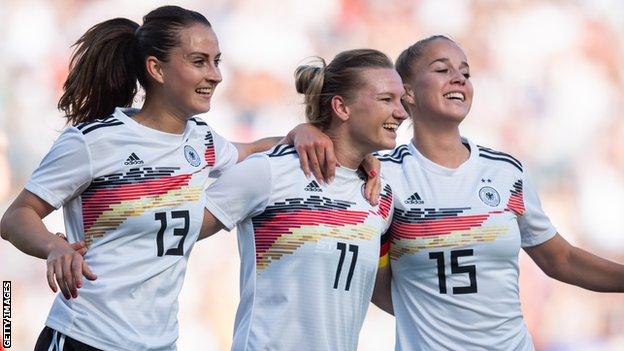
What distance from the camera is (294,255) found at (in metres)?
3.27

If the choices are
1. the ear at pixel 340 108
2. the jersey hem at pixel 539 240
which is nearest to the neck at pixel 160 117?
the ear at pixel 340 108

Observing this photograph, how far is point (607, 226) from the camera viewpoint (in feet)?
27.0

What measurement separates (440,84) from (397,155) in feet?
0.98

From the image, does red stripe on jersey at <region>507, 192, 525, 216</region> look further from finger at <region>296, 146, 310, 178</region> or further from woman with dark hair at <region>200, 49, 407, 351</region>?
finger at <region>296, 146, 310, 178</region>

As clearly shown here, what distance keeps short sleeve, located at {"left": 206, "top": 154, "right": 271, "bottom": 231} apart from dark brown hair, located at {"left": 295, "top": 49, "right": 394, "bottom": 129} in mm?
347

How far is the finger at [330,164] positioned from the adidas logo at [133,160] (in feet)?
1.89

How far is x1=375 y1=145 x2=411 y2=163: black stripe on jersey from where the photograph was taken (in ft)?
12.5

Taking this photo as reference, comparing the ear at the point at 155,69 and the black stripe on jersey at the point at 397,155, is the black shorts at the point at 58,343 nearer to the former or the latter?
the ear at the point at 155,69

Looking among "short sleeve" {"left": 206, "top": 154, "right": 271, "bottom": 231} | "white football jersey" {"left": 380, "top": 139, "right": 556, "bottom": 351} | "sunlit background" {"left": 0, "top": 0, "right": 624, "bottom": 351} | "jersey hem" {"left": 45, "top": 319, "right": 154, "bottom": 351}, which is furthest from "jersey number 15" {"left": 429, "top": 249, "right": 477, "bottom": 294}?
"sunlit background" {"left": 0, "top": 0, "right": 624, "bottom": 351}

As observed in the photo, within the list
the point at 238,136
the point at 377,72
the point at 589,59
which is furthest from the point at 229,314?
the point at 377,72

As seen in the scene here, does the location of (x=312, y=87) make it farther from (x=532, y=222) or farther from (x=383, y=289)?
(x=532, y=222)

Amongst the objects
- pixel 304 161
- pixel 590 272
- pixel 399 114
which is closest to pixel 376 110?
pixel 399 114

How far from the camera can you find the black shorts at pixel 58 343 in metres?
3.24

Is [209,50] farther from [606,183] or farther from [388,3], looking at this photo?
[606,183]
